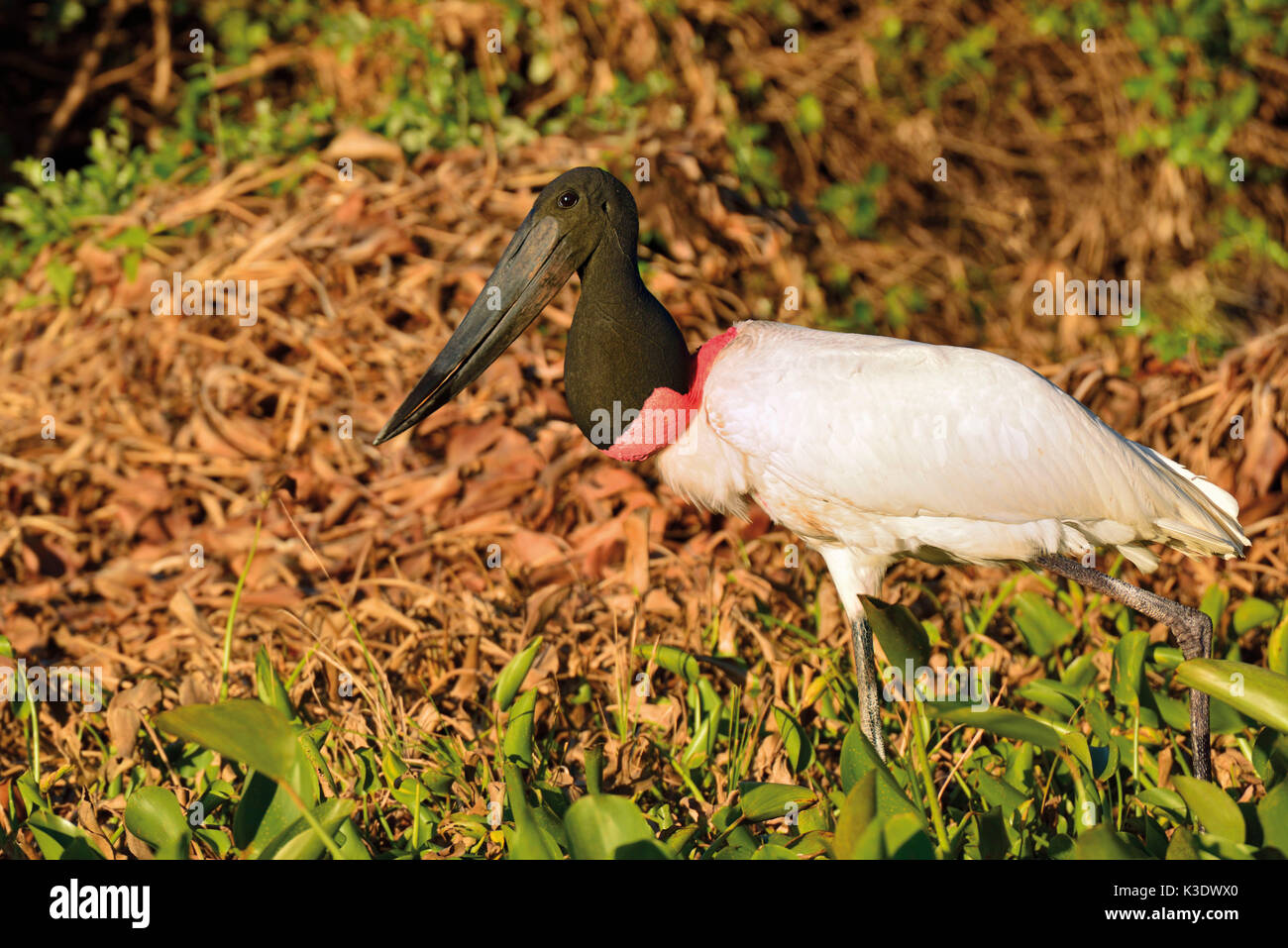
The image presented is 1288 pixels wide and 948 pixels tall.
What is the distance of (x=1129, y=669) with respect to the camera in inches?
113

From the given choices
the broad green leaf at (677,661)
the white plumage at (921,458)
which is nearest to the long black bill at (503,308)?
the white plumage at (921,458)

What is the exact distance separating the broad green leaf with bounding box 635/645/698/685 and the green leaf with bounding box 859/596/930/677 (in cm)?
57

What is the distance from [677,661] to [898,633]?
69cm

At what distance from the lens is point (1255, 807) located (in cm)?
243

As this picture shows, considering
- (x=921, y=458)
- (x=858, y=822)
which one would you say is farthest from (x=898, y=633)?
(x=858, y=822)

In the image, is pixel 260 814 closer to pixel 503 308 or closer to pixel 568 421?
pixel 503 308

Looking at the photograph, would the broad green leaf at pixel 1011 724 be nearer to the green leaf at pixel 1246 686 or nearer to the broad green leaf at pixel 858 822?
the green leaf at pixel 1246 686

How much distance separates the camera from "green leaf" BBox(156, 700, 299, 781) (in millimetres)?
2047

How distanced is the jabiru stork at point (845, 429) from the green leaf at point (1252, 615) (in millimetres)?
521

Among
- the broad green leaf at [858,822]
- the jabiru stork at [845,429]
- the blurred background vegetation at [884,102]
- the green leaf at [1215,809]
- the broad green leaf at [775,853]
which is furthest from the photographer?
the blurred background vegetation at [884,102]

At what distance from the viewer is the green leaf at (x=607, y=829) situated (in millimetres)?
2115

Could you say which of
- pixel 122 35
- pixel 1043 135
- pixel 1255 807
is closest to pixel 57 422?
pixel 122 35

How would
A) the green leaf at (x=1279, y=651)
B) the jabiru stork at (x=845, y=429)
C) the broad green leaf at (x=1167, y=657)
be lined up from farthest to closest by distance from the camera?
the broad green leaf at (x=1167, y=657), the green leaf at (x=1279, y=651), the jabiru stork at (x=845, y=429)
